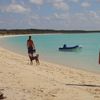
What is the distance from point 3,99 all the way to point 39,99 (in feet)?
2.86

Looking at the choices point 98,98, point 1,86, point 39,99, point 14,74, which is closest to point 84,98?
point 98,98

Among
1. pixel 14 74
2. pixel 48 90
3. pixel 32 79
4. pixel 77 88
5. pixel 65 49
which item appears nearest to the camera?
pixel 48 90

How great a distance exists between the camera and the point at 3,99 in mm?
8367

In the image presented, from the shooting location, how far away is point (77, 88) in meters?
10.2

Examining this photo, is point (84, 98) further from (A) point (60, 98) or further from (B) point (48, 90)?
(B) point (48, 90)

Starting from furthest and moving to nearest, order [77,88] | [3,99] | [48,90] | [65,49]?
[65,49]
[77,88]
[48,90]
[3,99]

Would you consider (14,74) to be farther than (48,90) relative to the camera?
Yes

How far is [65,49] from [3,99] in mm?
29947

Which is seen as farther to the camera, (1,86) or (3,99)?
(1,86)

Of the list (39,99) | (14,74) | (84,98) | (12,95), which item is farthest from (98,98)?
(14,74)

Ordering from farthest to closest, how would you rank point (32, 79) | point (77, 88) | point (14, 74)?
point (14, 74) < point (32, 79) < point (77, 88)

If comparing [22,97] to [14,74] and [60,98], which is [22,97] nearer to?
[60,98]

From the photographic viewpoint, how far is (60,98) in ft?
28.7

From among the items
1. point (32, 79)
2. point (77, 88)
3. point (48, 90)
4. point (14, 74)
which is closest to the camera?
point (48, 90)
